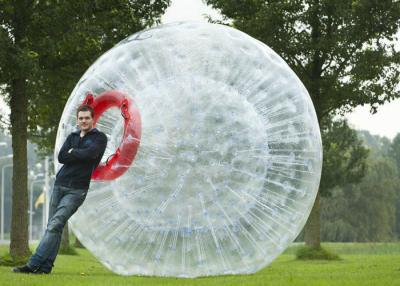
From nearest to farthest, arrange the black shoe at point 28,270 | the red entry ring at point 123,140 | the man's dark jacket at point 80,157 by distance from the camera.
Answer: the red entry ring at point 123,140
the man's dark jacket at point 80,157
the black shoe at point 28,270

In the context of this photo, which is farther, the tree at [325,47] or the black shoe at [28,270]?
the tree at [325,47]

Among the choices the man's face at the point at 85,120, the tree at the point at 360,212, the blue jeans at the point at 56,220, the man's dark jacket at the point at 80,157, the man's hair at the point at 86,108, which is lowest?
the tree at the point at 360,212

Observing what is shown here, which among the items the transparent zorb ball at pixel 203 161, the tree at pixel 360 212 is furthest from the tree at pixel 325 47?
the tree at pixel 360 212

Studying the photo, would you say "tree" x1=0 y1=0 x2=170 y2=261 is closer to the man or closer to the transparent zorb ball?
the man

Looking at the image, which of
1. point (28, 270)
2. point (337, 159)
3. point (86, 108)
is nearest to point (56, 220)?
point (28, 270)

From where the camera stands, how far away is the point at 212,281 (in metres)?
8.03

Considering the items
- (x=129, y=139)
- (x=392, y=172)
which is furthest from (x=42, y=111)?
(x=392, y=172)

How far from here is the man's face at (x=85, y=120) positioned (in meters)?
8.62

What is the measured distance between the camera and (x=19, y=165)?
45.2 ft

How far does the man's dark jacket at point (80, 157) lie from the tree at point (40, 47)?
163 inches

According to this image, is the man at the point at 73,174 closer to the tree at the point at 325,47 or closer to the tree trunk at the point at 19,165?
the tree trunk at the point at 19,165

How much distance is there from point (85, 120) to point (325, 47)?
11.4 m

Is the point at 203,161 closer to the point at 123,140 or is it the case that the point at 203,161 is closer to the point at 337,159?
the point at 123,140

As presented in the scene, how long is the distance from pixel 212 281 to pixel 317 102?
12.1 meters
